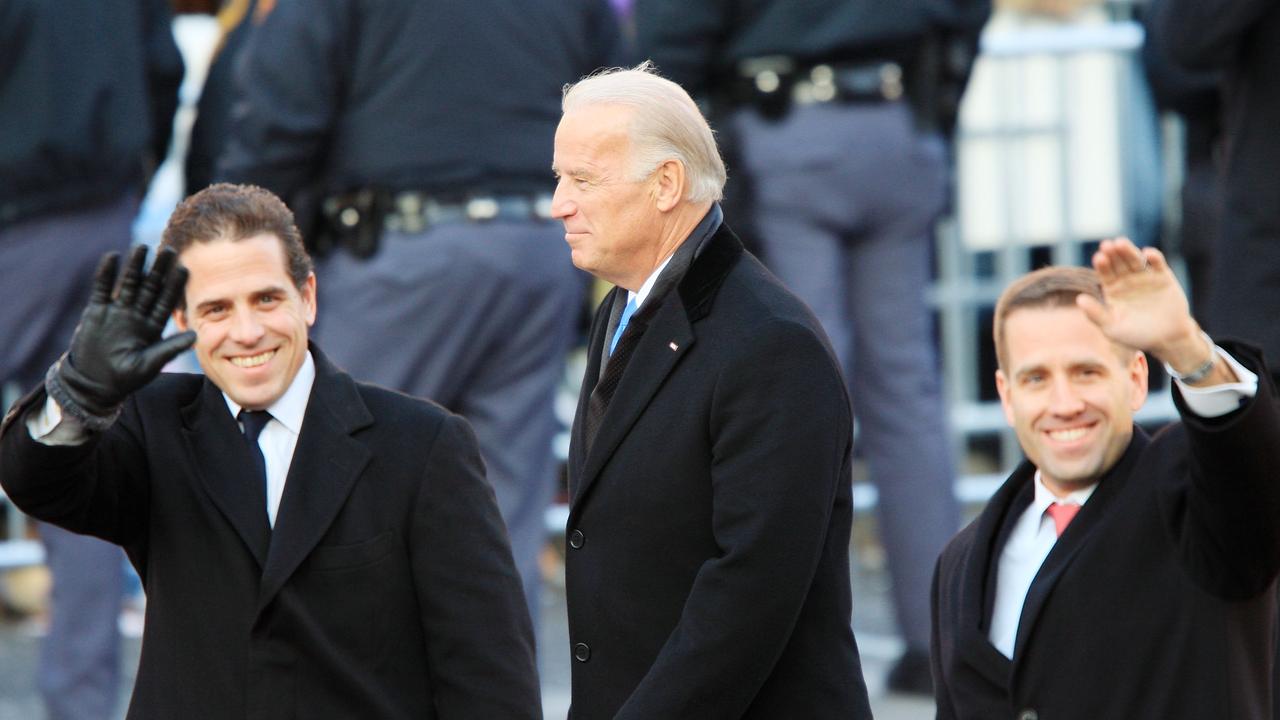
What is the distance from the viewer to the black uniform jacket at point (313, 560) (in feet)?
11.1

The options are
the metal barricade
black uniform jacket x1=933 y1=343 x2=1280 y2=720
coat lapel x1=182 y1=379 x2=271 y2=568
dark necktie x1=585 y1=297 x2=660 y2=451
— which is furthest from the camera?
the metal barricade

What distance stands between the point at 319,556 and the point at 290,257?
1.79ft

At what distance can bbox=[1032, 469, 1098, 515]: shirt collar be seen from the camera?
363 centimetres

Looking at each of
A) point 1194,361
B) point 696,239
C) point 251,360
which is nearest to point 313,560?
point 251,360

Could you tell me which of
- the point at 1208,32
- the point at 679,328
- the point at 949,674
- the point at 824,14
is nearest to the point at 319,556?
the point at 679,328

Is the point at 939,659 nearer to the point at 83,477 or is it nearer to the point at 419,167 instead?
the point at 83,477

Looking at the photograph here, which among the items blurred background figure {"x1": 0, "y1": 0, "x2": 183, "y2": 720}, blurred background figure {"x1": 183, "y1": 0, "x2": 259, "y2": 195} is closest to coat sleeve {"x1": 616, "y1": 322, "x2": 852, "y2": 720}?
blurred background figure {"x1": 0, "y1": 0, "x2": 183, "y2": 720}

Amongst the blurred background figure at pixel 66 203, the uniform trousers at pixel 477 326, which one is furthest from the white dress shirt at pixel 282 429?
the blurred background figure at pixel 66 203

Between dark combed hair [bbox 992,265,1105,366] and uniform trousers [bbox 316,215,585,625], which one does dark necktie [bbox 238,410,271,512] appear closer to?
dark combed hair [bbox 992,265,1105,366]

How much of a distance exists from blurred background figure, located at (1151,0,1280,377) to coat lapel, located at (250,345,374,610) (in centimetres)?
207

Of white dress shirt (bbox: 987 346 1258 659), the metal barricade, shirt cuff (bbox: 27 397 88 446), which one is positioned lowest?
the metal barricade

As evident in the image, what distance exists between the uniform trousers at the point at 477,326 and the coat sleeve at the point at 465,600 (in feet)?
7.07

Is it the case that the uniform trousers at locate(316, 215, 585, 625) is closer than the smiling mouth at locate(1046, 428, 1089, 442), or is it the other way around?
the smiling mouth at locate(1046, 428, 1089, 442)

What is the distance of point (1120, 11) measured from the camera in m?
8.82
